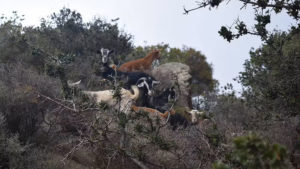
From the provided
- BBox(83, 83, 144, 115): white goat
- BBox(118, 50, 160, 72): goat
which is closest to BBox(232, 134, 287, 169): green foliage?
BBox(83, 83, 144, 115): white goat

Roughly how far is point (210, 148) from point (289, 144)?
4.24m

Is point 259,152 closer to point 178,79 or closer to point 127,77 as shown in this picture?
point 127,77

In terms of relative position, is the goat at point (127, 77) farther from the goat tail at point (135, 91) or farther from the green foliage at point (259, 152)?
the green foliage at point (259, 152)

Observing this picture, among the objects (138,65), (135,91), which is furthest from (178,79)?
(135,91)

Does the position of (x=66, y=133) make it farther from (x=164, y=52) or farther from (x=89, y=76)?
(x=164, y=52)

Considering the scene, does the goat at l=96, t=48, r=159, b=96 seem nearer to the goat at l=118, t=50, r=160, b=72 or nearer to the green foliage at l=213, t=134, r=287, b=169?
the goat at l=118, t=50, r=160, b=72

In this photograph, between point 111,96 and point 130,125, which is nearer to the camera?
point 130,125

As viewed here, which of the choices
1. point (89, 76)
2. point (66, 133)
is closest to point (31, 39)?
point (89, 76)

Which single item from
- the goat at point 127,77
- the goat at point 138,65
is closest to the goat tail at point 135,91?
the goat at point 127,77

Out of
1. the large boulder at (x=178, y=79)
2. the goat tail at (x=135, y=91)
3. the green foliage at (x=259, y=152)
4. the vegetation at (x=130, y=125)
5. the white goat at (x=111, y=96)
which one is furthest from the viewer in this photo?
the large boulder at (x=178, y=79)

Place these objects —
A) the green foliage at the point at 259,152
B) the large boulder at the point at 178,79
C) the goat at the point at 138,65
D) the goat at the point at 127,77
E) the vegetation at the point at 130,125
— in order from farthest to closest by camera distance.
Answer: the goat at the point at 138,65, the large boulder at the point at 178,79, the goat at the point at 127,77, the vegetation at the point at 130,125, the green foliage at the point at 259,152

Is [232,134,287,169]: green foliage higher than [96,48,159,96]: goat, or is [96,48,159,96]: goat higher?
[96,48,159,96]: goat

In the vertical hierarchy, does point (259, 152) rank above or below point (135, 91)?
below

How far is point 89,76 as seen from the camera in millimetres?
16156
